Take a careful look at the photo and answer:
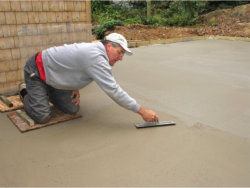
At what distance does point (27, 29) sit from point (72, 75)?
137 centimetres

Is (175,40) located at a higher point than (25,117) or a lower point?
higher

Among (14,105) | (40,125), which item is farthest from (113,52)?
(14,105)

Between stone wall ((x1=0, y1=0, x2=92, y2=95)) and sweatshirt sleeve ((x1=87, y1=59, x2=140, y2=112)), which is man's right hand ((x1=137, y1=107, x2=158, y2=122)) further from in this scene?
stone wall ((x1=0, y1=0, x2=92, y2=95))

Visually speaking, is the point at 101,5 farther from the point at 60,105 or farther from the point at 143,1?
the point at 60,105

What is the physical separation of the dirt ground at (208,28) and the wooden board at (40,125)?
16.6 feet

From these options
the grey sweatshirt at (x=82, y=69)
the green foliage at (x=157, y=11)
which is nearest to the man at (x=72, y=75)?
the grey sweatshirt at (x=82, y=69)

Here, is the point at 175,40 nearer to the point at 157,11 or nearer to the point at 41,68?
the point at 157,11

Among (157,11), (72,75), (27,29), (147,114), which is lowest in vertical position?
(147,114)

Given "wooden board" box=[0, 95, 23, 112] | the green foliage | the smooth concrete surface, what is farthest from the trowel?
the green foliage

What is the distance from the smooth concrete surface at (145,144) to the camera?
65.8 inches

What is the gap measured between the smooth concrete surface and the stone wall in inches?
31.3

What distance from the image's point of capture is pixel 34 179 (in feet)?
5.37

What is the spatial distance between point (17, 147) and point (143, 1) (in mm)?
10882

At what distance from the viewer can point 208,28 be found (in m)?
8.99
